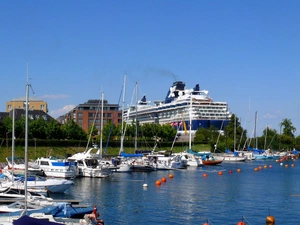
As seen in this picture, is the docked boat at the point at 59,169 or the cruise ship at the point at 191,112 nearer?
the docked boat at the point at 59,169

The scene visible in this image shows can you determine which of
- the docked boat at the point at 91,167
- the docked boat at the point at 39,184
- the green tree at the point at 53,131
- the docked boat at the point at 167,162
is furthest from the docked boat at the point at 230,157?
the docked boat at the point at 39,184

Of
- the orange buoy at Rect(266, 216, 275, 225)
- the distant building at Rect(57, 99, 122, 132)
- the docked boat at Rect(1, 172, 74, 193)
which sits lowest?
the orange buoy at Rect(266, 216, 275, 225)

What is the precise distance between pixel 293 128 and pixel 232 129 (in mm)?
56240

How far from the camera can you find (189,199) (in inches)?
1825

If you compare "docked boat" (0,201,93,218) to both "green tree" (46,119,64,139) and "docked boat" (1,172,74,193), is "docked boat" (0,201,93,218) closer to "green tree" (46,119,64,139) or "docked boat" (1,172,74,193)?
"docked boat" (1,172,74,193)

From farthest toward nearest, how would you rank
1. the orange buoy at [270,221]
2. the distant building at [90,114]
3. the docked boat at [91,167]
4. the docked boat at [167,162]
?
the distant building at [90,114]
the docked boat at [167,162]
the docked boat at [91,167]
the orange buoy at [270,221]

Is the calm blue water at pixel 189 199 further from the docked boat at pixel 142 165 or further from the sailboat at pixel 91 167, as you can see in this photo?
the docked boat at pixel 142 165

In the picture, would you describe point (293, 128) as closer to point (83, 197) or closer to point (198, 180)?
point (198, 180)

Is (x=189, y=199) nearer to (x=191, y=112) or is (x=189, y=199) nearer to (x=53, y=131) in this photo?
(x=53, y=131)

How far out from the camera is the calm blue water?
37.1 meters

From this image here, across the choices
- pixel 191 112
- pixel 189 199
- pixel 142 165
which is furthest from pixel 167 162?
pixel 191 112

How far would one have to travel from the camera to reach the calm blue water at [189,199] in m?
37.1

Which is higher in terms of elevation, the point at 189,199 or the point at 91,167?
the point at 91,167

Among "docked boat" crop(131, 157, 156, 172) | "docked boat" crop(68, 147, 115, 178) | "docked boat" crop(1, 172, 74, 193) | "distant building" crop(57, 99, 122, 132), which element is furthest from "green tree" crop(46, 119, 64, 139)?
"docked boat" crop(1, 172, 74, 193)
